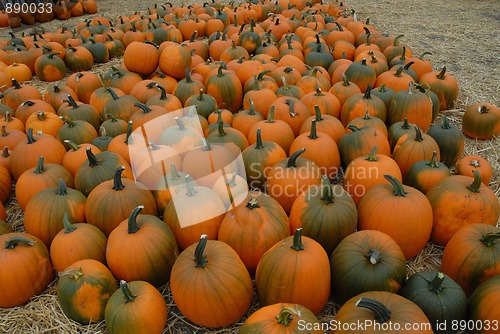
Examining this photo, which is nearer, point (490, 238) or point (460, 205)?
point (490, 238)

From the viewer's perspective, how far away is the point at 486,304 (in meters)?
2.56

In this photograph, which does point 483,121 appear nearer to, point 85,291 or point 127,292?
point 127,292

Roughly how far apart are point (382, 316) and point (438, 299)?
0.57 m

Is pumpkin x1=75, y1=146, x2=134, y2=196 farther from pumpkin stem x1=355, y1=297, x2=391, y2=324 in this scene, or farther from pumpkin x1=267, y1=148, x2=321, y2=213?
pumpkin stem x1=355, y1=297, x2=391, y2=324

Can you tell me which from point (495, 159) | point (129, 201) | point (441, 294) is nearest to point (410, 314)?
point (441, 294)

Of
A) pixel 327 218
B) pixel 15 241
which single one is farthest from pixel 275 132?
pixel 15 241

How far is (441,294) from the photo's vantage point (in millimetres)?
2637

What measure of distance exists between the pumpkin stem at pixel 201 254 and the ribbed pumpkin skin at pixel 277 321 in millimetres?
528

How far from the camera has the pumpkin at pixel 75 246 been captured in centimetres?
322

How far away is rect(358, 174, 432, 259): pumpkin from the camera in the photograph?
3.26 m

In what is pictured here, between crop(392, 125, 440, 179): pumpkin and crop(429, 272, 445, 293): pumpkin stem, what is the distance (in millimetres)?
1603

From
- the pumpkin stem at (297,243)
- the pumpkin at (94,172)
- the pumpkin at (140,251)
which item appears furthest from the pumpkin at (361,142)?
the pumpkin at (94,172)

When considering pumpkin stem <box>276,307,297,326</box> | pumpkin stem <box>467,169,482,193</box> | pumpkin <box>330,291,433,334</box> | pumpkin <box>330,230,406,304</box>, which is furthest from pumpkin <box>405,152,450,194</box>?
pumpkin stem <box>276,307,297,326</box>

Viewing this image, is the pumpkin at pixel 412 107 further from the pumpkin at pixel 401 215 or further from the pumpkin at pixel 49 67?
the pumpkin at pixel 49 67
